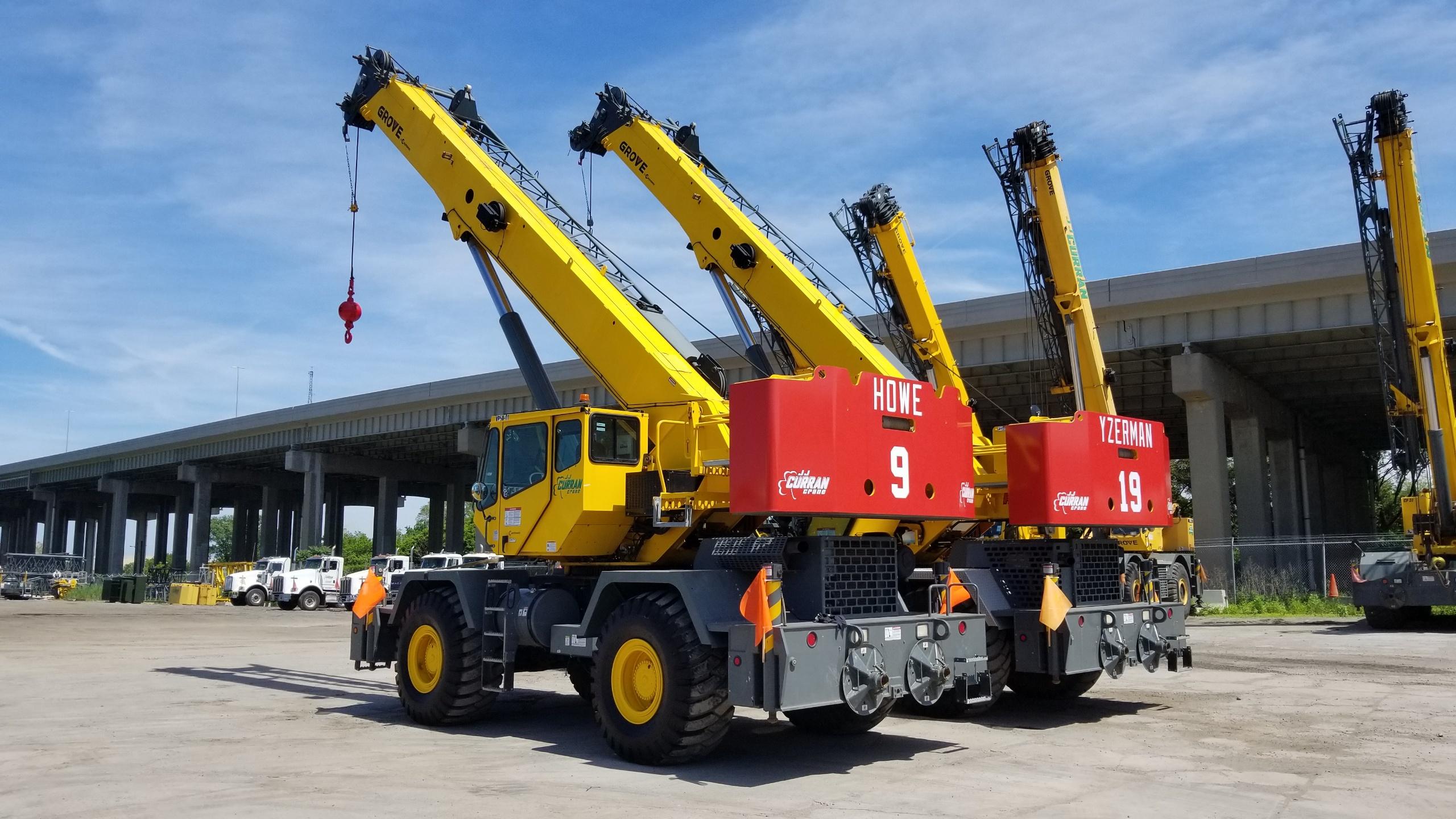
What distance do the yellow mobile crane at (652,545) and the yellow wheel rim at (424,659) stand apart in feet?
0.08

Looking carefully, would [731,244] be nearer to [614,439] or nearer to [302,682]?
[614,439]

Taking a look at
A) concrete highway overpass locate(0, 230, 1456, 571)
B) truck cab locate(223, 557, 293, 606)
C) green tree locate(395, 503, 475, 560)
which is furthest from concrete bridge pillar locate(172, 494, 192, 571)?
truck cab locate(223, 557, 293, 606)

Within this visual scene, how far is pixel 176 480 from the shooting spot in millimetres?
84625

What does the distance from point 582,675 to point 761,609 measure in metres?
4.35

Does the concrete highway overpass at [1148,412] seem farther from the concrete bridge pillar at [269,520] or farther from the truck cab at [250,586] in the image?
the truck cab at [250,586]

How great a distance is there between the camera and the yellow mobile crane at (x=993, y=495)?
11.1 metres

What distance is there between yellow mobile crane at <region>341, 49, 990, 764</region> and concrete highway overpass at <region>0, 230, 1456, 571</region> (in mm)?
7320

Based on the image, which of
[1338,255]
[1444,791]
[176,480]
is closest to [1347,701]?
[1444,791]

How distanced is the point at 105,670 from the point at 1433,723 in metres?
17.3

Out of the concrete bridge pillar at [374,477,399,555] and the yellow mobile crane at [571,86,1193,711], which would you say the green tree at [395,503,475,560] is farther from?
the yellow mobile crane at [571,86,1193,711]

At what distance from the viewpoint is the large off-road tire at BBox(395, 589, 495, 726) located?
11.2 meters

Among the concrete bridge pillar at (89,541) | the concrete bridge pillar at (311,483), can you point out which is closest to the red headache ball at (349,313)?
the concrete bridge pillar at (311,483)

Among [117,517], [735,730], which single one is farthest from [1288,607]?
[117,517]

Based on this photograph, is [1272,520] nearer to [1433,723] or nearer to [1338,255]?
[1338,255]
